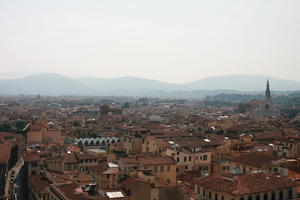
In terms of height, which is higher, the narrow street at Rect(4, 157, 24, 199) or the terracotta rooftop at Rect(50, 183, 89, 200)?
the terracotta rooftop at Rect(50, 183, 89, 200)

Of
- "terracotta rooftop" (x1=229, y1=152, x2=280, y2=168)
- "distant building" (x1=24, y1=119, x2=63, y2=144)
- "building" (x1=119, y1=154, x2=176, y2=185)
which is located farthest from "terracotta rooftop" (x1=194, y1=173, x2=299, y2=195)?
"distant building" (x1=24, y1=119, x2=63, y2=144)

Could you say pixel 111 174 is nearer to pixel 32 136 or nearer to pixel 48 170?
pixel 48 170

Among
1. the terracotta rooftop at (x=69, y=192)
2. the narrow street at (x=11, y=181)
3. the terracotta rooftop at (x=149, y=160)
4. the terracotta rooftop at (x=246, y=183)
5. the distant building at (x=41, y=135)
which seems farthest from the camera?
the distant building at (x=41, y=135)

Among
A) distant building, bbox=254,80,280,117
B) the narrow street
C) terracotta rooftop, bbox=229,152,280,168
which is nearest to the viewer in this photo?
the narrow street

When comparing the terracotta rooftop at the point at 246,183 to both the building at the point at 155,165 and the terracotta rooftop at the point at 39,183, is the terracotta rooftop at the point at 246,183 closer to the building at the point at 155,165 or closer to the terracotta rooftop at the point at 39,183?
the building at the point at 155,165

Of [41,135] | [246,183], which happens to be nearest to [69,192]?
[246,183]

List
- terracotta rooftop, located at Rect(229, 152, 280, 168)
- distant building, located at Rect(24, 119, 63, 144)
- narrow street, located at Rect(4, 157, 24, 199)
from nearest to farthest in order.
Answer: narrow street, located at Rect(4, 157, 24, 199)
terracotta rooftop, located at Rect(229, 152, 280, 168)
distant building, located at Rect(24, 119, 63, 144)

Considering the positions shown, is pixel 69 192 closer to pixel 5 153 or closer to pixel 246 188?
pixel 246 188

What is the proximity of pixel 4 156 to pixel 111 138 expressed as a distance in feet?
86.5

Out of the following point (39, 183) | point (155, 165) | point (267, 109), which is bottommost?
point (267, 109)

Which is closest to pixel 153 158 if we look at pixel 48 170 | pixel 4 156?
pixel 48 170

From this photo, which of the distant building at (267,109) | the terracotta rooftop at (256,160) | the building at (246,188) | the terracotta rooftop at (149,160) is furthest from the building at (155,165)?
the distant building at (267,109)

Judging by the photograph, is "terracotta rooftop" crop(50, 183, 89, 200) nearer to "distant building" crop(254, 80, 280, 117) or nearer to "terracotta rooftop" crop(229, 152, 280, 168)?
"terracotta rooftop" crop(229, 152, 280, 168)

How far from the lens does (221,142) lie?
2014 inches
